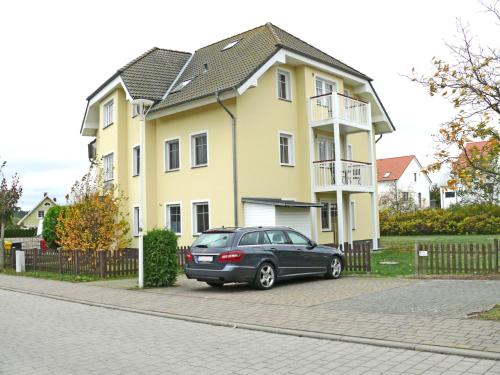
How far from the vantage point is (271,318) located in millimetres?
9242

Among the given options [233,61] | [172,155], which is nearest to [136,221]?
[172,155]

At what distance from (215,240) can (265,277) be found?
1.50 metres

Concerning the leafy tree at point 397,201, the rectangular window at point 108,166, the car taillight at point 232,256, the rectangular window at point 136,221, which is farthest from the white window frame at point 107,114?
the leafy tree at point 397,201

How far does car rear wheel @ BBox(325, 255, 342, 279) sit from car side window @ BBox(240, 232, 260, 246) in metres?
2.70

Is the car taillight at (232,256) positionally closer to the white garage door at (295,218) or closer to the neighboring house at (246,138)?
the neighboring house at (246,138)

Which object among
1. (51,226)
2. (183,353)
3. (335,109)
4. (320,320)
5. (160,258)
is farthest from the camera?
(51,226)

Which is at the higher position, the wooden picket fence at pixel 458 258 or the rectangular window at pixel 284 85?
the rectangular window at pixel 284 85

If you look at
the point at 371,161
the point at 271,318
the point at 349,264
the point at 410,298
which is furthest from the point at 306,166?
the point at 271,318

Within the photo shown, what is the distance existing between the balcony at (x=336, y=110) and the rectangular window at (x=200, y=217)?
6070 mm

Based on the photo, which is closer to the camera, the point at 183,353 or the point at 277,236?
the point at 183,353

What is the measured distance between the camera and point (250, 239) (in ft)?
42.7

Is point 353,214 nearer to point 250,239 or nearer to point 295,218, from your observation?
point 295,218

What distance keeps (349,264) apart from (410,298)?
17.7 ft

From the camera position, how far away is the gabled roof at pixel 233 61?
21.8 meters
